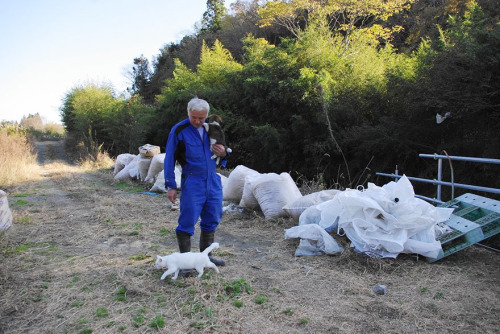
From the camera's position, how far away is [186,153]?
265 centimetres

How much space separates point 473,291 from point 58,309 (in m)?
2.64

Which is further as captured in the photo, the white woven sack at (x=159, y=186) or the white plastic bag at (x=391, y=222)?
the white woven sack at (x=159, y=186)

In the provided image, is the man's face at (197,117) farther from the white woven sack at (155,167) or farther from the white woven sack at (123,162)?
the white woven sack at (123,162)

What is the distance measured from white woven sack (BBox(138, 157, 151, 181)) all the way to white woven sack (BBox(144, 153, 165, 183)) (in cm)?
50

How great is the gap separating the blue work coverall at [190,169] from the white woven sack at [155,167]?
4.51m

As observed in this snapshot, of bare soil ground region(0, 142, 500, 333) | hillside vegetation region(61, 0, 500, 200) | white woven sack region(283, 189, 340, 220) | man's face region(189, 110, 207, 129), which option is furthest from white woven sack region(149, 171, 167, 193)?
man's face region(189, 110, 207, 129)

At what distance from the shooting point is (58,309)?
7.06 ft

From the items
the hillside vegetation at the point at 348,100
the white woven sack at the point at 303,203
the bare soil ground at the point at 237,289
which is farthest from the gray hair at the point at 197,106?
the hillside vegetation at the point at 348,100

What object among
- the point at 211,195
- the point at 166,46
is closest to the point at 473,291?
the point at 211,195

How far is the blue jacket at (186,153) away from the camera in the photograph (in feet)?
8.71

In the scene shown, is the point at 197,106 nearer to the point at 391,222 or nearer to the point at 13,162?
the point at 391,222

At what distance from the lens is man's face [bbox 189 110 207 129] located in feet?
8.67

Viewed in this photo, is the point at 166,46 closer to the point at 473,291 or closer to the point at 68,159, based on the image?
the point at 68,159

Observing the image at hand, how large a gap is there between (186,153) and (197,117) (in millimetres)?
281
